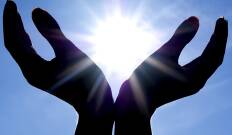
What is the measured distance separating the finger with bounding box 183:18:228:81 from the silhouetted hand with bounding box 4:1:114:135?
0.84 metres

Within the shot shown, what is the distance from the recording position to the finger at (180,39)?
3.23 metres

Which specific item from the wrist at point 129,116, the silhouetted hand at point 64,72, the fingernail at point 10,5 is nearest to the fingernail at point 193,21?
the wrist at point 129,116

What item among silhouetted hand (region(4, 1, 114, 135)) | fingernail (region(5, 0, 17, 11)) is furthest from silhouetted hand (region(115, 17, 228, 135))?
fingernail (region(5, 0, 17, 11))

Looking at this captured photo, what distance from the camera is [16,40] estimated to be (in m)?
3.34

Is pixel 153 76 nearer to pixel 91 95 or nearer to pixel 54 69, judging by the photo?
pixel 91 95

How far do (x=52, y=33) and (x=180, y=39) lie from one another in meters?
1.10

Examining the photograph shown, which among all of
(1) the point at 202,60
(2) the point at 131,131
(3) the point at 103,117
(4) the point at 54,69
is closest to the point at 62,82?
(4) the point at 54,69

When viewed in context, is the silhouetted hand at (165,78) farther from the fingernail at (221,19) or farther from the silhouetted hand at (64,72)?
the silhouetted hand at (64,72)

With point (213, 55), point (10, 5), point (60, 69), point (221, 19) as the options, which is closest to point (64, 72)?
point (60, 69)

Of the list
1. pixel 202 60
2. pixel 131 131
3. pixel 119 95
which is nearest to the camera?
pixel 131 131

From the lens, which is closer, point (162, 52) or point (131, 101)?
point (131, 101)

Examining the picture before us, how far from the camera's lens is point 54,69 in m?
3.17

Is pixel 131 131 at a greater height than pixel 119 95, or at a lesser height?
lesser

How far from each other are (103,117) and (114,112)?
12 cm
